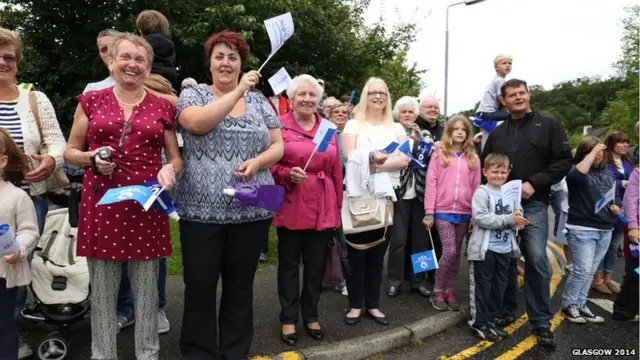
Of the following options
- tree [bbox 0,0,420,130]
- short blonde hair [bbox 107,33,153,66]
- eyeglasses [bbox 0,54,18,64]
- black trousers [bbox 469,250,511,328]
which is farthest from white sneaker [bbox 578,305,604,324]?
tree [bbox 0,0,420,130]

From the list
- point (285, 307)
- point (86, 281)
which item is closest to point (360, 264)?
point (285, 307)

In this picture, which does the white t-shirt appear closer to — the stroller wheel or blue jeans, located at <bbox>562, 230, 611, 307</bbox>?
blue jeans, located at <bbox>562, 230, 611, 307</bbox>

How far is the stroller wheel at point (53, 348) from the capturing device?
2909 mm

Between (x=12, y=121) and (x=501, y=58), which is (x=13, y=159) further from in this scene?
(x=501, y=58)

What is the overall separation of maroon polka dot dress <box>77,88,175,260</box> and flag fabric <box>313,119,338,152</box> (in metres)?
1.23

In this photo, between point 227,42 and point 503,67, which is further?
point 503,67

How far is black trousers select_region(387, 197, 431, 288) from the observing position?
4.65m

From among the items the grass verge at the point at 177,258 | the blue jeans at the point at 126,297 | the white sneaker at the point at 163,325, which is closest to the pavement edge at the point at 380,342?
the white sneaker at the point at 163,325

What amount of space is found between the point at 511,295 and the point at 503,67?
3.41 m

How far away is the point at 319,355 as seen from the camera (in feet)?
10.9

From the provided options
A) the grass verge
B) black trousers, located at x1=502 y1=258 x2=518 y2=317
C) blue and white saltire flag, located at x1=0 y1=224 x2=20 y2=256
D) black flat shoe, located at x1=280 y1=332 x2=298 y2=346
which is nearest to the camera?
blue and white saltire flag, located at x1=0 y1=224 x2=20 y2=256

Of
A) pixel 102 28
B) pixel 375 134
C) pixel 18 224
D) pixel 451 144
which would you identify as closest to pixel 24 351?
pixel 18 224

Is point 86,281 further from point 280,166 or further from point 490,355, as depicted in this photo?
point 490,355

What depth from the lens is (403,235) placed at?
4672 millimetres
